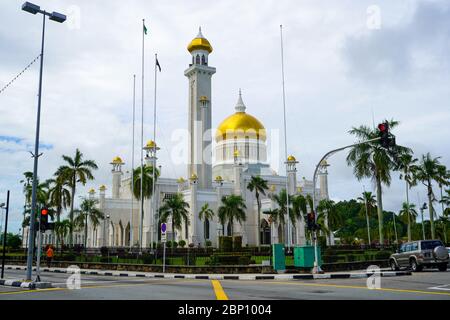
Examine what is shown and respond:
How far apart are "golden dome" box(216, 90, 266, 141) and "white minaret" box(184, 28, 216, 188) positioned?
47.7ft

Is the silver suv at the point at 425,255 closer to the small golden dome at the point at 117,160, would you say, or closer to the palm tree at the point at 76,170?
the palm tree at the point at 76,170

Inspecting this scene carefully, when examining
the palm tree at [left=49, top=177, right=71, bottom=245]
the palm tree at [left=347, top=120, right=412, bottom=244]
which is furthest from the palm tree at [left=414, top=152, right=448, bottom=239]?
the palm tree at [left=49, top=177, right=71, bottom=245]

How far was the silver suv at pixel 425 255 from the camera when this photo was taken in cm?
2394

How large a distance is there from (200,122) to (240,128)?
1588 cm

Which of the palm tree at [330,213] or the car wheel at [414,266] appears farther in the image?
the palm tree at [330,213]

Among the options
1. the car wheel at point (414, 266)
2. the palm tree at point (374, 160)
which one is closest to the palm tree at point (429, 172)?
the palm tree at point (374, 160)

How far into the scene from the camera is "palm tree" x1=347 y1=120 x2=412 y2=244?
35.2 m

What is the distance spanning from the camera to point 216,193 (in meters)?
65.4

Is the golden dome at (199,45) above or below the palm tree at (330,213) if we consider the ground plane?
above

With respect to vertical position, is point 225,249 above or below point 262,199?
below

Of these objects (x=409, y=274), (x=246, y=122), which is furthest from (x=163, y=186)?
(x=409, y=274)

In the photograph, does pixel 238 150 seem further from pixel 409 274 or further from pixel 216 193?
pixel 409 274

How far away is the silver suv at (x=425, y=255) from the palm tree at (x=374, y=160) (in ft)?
32.8
